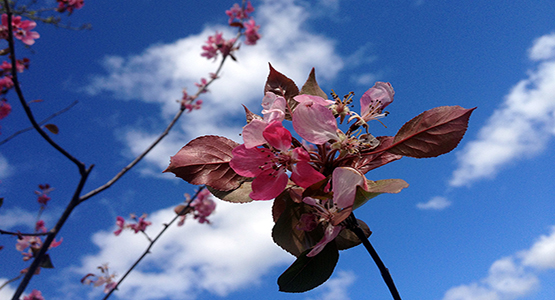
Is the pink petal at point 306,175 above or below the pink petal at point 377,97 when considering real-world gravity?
below

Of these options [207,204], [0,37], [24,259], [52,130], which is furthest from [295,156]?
[207,204]

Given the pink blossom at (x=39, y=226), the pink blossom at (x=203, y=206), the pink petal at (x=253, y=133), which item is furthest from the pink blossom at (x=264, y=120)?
the pink blossom at (x=203, y=206)

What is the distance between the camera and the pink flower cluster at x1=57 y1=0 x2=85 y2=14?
2543mm

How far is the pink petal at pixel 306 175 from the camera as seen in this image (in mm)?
634

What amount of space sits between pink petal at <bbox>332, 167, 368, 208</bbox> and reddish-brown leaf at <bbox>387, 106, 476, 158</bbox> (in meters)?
0.15

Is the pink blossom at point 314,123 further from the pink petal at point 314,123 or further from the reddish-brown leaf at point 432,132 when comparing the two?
the reddish-brown leaf at point 432,132

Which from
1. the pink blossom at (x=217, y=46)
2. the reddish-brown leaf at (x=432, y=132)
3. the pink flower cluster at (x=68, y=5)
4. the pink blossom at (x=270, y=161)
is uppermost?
the pink blossom at (x=217, y=46)

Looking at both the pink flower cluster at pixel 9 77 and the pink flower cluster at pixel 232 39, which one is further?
the pink flower cluster at pixel 232 39

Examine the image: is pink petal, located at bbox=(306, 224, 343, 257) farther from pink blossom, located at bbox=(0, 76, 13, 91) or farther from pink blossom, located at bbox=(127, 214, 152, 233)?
pink blossom, located at bbox=(127, 214, 152, 233)

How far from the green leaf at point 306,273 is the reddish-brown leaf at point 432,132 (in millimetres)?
272

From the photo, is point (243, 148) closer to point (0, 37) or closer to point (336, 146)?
point (336, 146)

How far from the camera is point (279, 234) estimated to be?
71 cm

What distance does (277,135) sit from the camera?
2.15ft

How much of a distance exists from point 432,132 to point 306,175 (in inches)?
10.3
